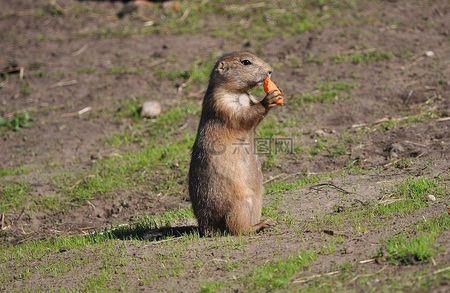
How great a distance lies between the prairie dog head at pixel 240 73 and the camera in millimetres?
7434

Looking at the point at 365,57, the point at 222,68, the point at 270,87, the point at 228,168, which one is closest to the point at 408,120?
the point at 365,57

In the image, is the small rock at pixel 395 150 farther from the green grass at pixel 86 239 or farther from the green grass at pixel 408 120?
the green grass at pixel 86 239

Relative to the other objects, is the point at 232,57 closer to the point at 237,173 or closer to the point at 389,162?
the point at 237,173

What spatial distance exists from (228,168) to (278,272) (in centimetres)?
143

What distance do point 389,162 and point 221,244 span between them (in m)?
2.91

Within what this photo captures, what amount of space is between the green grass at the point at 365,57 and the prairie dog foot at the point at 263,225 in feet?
17.3

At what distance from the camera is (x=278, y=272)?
591 cm

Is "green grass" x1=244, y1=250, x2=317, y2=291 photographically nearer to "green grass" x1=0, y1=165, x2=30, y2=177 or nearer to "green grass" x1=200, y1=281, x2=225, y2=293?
"green grass" x1=200, y1=281, x2=225, y2=293

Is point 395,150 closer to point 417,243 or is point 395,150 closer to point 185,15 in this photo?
point 417,243

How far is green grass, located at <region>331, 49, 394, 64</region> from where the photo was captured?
39.0 feet

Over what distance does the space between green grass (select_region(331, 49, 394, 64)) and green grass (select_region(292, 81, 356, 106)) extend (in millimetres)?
726

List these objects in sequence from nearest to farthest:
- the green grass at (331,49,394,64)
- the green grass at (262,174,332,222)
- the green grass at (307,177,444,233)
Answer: the green grass at (307,177,444,233) < the green grass at (262,174,332,222) < the green grass at (331,49,394,64)

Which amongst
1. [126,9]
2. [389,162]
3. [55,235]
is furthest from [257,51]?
[55,235]

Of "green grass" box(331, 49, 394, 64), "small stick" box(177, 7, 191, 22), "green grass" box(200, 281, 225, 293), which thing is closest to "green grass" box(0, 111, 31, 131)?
"small stick" box(177, 7, 191, 22)
